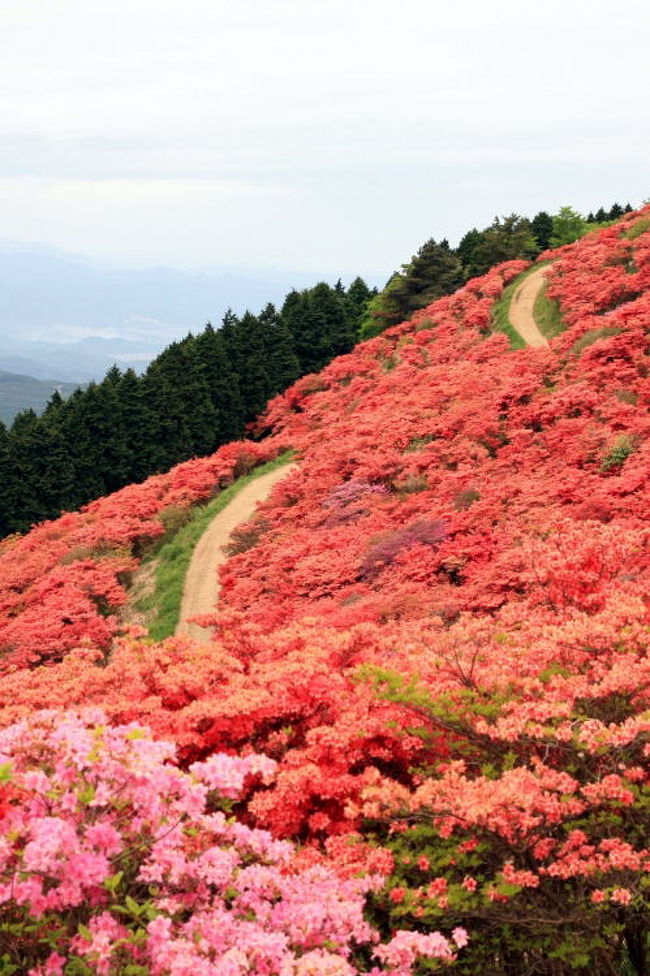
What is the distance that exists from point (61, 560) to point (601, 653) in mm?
23985

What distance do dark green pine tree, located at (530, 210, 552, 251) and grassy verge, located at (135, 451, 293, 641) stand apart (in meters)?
43.4

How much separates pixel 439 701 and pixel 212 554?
66.9ft

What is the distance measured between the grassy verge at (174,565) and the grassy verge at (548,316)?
1306 centimetres

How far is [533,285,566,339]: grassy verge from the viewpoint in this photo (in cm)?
3803

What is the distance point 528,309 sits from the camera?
139ft

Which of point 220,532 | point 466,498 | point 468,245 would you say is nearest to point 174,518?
point 220,532

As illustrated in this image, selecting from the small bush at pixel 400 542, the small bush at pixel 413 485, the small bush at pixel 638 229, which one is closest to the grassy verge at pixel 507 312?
the small bush at pixel 638 229

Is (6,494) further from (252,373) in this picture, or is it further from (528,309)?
(528,309)

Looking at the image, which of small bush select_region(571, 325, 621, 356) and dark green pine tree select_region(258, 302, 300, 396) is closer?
small bush select_region(571, 325, 621, 356)

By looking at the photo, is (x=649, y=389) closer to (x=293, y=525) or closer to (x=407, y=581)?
(x=407, y=581)

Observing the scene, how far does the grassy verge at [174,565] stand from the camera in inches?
971

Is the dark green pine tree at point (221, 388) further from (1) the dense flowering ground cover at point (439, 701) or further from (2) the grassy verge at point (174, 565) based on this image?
(1) the dense flowering ground cover at point (439, 701)

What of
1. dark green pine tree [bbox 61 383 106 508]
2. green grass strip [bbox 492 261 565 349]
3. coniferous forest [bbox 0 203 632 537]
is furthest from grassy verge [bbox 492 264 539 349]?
dark green pine tree [bbox 61 383 106 508]

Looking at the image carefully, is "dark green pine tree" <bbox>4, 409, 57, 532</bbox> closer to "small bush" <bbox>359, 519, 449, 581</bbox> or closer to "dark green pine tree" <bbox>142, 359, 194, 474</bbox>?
"dark green pine tree" <bbox>142, 359, 194, 474</bbox>
